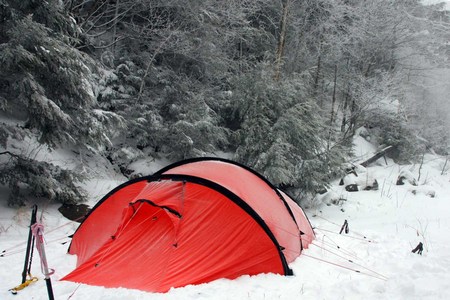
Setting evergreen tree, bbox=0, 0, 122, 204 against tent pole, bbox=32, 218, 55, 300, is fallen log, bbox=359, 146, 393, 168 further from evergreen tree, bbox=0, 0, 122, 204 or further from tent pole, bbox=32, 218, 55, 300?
tent pole, bbox=32, 218, 55, 300

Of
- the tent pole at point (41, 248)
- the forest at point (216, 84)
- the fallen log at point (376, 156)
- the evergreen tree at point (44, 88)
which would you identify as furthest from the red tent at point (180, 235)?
the fallen log at point (376, 156)

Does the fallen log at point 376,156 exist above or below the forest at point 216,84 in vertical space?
below

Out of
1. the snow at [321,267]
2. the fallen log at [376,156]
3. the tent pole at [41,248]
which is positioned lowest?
the fallen log at [376,156]

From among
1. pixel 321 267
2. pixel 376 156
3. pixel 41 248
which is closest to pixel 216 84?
pixel 321 267

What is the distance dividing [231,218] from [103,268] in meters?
1.69

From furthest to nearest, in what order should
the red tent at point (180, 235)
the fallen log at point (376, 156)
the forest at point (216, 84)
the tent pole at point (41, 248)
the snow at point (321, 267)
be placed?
Result: the fallen log at point (376, 156), the forest at point (216, 84), the red tent at point (180, 235), the snow at point (321, 267), the tent pole at point (41, 248)

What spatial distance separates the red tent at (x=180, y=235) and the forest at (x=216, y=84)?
2226 millimetres

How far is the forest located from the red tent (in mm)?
2226

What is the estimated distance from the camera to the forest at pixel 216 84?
626 centimetres

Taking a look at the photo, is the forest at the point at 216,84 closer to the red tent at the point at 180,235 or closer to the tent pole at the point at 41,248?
the red tent at the point at 180,235

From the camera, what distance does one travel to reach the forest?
626 centimetres

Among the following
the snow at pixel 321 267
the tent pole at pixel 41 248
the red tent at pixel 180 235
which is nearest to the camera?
the tent pole at pixel 41 248

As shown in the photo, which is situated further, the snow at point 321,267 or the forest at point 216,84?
the forest at point 216,84

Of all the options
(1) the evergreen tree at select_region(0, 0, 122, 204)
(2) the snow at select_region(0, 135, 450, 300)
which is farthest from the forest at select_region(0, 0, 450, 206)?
(2) the snow at select_region(0, 135, 450, 300)
